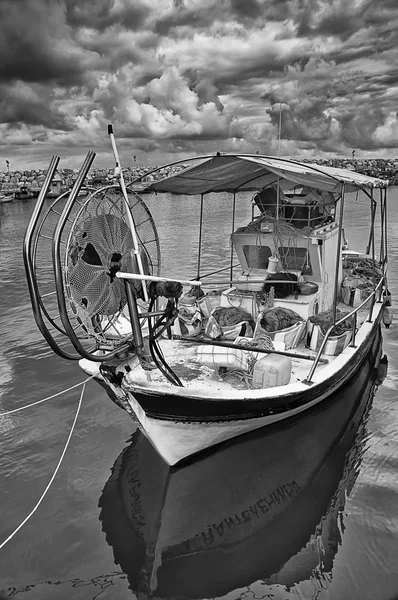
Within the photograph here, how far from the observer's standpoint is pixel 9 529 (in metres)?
6.45

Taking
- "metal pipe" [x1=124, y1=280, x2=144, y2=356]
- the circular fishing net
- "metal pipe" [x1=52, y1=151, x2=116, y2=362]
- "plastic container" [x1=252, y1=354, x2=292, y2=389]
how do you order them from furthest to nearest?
"plastic container" [x1=252, y1=354, x2=292, y2=389] → "metal pipe" [x1=124, y1=280, x2=144, y2=356] → the circular fishing net → "metal pipe" [x1=52, y1=151, x2=116, y2=362]

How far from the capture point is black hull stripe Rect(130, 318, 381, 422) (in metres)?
6.25

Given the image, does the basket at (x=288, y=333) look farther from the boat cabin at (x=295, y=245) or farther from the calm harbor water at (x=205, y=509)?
the calm harbor water at (x=205, y=509)

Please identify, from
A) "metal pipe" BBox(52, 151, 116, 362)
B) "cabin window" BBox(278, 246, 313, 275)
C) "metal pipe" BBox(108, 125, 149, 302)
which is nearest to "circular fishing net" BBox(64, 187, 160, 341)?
"metal pipe" BBox(108, 125, 149, 302)

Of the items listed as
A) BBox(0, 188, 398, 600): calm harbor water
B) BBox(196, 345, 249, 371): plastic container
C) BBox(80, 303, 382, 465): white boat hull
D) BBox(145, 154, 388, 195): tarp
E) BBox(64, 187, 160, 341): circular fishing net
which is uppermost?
BBox(145, 154, 388, 195): tarp

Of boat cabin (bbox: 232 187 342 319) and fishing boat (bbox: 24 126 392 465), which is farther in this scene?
boat cabin (bbox: 232 187 342 319)

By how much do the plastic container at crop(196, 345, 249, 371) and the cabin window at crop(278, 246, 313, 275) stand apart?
10.2 feet

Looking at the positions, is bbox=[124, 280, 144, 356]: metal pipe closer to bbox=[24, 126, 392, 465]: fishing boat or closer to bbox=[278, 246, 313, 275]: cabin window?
bbox=[24, 126, 392, 465]: fishing boat

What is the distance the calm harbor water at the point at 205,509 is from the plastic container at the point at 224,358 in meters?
1.37

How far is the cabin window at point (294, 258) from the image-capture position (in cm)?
1005

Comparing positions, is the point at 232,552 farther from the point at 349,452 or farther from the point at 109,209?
the point at 109,209

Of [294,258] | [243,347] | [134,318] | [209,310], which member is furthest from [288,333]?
[134,318]

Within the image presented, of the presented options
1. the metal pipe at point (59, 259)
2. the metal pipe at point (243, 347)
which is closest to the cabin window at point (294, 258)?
the metal pipe at point (243, 347)

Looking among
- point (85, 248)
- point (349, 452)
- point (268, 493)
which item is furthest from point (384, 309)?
point (85, 248)
